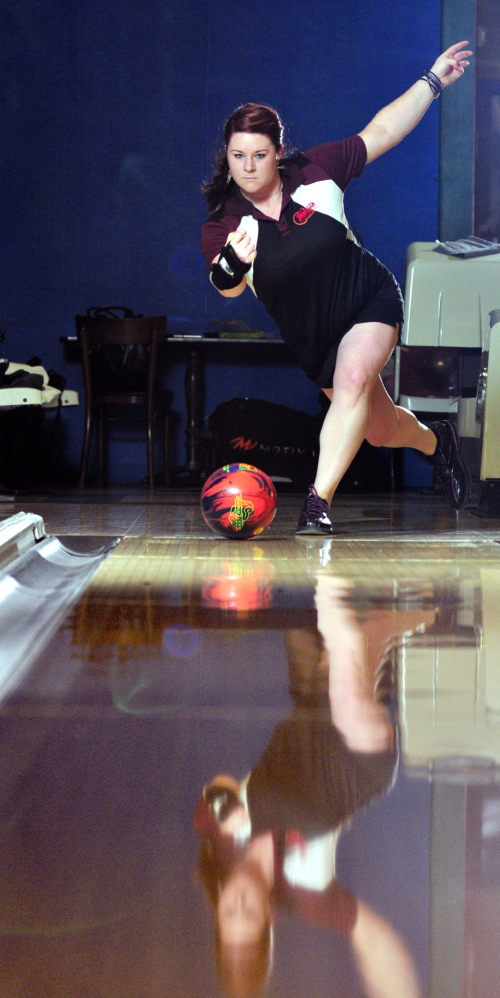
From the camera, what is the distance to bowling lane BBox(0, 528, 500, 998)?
0.46 metres

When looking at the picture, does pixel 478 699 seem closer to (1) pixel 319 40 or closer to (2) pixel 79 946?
(2) pixel 79 946

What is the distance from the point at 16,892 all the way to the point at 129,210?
553cm

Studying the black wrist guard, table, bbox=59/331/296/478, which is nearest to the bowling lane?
the black wrist guard

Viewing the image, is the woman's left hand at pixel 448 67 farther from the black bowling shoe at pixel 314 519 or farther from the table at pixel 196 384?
the table at pixel 196 384

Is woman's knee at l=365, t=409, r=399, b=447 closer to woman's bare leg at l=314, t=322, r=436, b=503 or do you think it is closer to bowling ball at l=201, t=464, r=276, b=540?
woman's bare leg at l=314, t=322, r=436, b=503

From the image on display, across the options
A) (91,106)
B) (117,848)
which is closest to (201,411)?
(91,106)

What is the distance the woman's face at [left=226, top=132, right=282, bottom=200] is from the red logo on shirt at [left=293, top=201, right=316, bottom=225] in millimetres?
98

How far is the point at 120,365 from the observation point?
5.02 m

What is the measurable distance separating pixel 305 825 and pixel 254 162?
7.35 ft

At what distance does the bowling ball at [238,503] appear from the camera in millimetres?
2299

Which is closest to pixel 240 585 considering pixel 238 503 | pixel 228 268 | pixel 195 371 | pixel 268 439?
pixel 238 503

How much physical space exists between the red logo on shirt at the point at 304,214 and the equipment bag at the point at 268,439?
246cm

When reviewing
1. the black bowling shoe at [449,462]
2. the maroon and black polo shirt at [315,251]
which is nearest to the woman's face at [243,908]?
the maroon and black polo shirt at [315,251]

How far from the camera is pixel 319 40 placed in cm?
566
